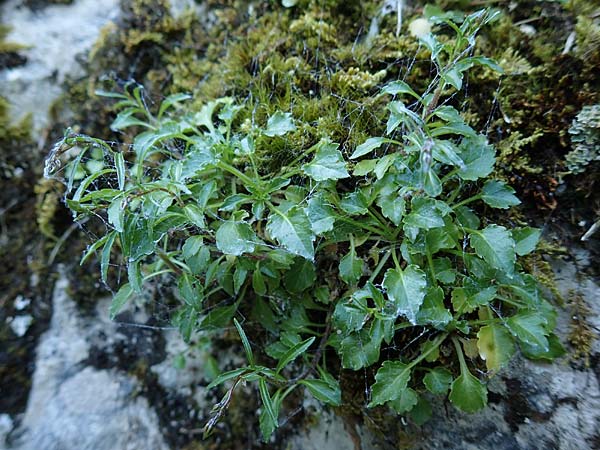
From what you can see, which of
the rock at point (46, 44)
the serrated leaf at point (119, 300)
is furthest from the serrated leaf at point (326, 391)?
the rock at point (46, 44)

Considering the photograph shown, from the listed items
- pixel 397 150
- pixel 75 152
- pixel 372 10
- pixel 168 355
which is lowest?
pixel 168 355

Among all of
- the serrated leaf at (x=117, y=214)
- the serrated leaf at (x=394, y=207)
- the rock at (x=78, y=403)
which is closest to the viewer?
the serrated leaf at (x=117, y=214)

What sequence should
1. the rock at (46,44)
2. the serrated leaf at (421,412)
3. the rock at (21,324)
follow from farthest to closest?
the rock at (46,44) < the rock at (21,324) < the serrated leaf at (421,412)

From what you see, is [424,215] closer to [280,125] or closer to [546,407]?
[280,125]

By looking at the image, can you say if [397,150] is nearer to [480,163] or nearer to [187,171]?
[480,163]

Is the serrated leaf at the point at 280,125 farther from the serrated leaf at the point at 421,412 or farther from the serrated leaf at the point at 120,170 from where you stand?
the serrated leaf at the point at 421,412

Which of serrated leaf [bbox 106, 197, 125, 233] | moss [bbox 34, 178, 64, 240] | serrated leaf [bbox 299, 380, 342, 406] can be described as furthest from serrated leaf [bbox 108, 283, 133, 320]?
moss [bbox 34, 178, 64, 240]

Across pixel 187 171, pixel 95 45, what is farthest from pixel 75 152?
pixel 187 171
